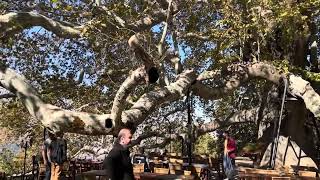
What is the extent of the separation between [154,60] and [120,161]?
4.67 m

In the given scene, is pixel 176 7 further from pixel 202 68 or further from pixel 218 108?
pixel 218 108

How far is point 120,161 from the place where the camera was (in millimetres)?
6570

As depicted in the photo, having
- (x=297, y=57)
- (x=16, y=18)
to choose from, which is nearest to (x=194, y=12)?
(x=297, y=57)

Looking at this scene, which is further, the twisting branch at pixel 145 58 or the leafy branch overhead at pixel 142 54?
the leafy branch overhead at pixel 142 54

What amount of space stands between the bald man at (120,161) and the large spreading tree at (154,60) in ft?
10.8

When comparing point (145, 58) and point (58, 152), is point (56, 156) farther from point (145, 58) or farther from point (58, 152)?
point (145, 58)

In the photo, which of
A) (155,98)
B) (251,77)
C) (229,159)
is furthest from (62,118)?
(251,77)

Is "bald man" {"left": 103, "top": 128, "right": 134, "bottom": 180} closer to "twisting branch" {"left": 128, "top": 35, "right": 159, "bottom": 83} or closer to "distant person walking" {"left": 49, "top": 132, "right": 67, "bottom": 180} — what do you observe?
"twisting branch" {"left": 128, "top": 35, "right": 159, "bottom": 83}

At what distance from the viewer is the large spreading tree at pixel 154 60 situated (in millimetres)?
11750

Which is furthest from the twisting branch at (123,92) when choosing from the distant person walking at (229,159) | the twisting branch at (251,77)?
the twisting branch at (251,77)

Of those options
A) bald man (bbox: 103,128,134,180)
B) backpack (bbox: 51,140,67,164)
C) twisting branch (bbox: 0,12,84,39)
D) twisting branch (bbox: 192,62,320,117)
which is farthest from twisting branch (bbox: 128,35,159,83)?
twisting branch (bbox: 192,62,320,117)

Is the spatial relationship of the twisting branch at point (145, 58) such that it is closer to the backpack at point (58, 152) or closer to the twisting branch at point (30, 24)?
the backpack at point (58, 152)

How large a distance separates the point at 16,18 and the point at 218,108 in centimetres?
1350

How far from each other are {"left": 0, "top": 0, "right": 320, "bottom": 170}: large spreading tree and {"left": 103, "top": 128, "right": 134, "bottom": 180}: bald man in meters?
3.28
